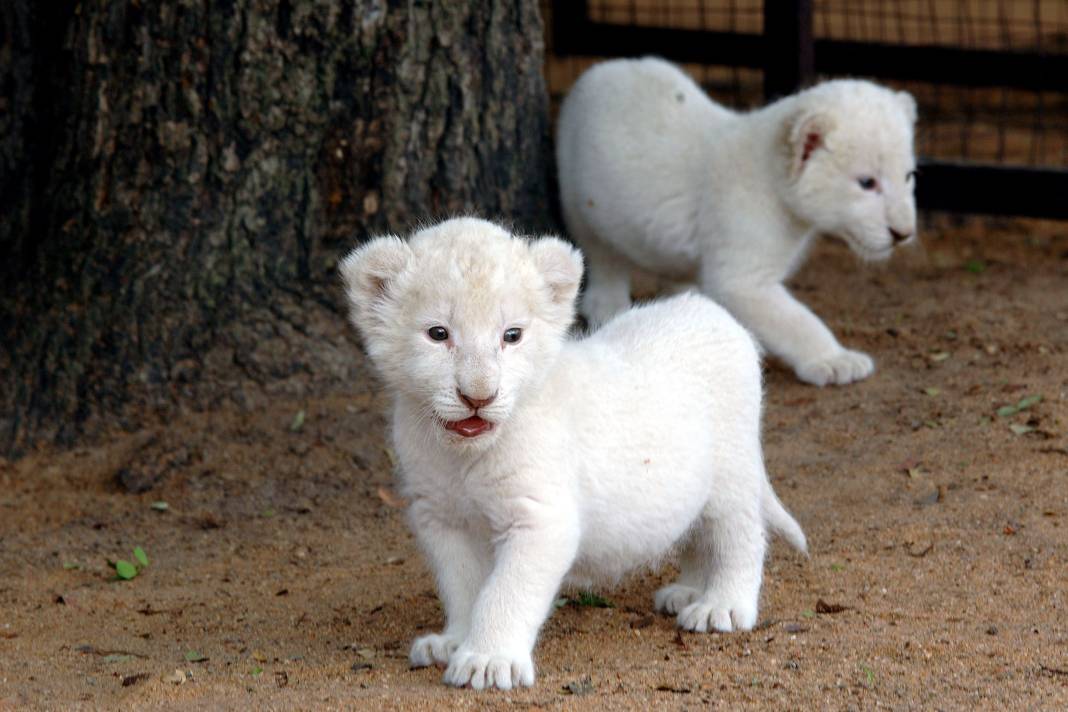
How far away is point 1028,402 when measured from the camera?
6.55 metres

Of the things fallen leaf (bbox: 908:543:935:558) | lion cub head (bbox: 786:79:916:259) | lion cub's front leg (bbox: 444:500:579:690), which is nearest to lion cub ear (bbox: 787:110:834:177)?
lion cub head (bbox: 786:79:916:259)

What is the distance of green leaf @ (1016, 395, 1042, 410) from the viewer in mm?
6511

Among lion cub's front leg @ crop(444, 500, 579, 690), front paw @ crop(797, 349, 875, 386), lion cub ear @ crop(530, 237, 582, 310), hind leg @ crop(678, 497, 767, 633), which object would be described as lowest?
front paw @ crop(797, 349, 875, 386)

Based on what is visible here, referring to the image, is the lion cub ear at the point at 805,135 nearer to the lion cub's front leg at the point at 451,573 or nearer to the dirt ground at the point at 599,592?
the dirt ground at the point at 599,592

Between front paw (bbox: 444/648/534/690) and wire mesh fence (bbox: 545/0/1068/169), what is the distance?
6257 millimetres

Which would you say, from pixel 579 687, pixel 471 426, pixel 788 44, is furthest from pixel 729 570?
pixel 788 44

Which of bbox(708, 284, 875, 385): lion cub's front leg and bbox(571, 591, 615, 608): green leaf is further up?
bbox(708, 284, 875, 385): lion cub's front leg

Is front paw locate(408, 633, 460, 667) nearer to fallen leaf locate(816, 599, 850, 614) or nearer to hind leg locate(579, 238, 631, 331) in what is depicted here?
fallen leaf locate(816, 599, 850, 614)

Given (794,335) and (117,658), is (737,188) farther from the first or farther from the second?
(117,658)

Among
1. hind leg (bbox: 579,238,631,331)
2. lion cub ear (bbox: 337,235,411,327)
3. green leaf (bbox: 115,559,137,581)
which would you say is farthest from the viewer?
hind leg (bbox: 579,238,631,331)

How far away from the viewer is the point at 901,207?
7.32m

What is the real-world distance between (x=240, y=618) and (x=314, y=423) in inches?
59.9

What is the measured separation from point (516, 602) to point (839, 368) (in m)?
3.46

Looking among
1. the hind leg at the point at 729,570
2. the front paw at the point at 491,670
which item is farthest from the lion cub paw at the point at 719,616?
the front paw at the point at 491,670
